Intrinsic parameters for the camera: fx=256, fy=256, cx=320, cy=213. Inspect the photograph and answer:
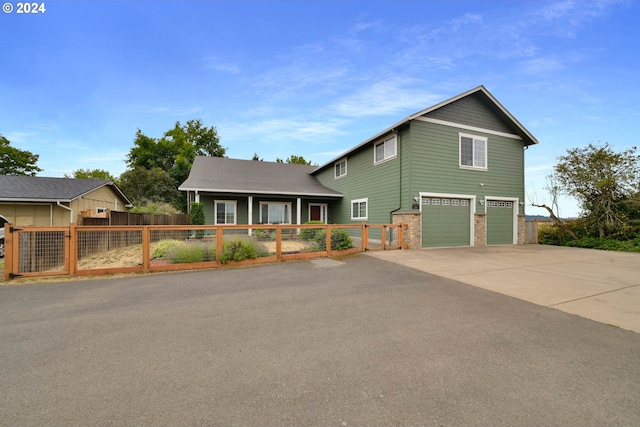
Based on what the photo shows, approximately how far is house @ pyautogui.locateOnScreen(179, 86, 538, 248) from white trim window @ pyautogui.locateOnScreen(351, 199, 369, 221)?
0.19 feet

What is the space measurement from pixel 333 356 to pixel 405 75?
42.6 feet

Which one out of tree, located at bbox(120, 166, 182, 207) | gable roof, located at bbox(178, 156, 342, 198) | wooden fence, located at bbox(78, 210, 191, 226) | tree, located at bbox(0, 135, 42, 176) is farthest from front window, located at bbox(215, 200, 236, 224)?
tree, located at bbox(0, 135, 42, 176)

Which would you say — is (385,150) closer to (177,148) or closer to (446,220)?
(446,220)

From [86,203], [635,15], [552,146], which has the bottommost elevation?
[86,203]

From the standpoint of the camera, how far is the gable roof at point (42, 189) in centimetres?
1295

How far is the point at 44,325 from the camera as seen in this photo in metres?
3.48

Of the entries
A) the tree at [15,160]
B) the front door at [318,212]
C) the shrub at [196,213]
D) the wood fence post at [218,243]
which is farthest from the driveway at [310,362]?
the tree at [15,160]

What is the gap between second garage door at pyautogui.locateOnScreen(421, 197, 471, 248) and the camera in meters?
11.5

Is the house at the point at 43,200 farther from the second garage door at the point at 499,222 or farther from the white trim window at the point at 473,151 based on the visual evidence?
the second garage door at the point at 499,222

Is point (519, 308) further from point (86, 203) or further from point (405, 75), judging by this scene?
point (86, 203)

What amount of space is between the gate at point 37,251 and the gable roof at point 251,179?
24.4 feet

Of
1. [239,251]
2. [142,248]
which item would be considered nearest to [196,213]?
[142,248]

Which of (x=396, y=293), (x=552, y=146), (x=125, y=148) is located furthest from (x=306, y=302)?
(x=125, y=148)

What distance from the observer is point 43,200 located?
13.3m
